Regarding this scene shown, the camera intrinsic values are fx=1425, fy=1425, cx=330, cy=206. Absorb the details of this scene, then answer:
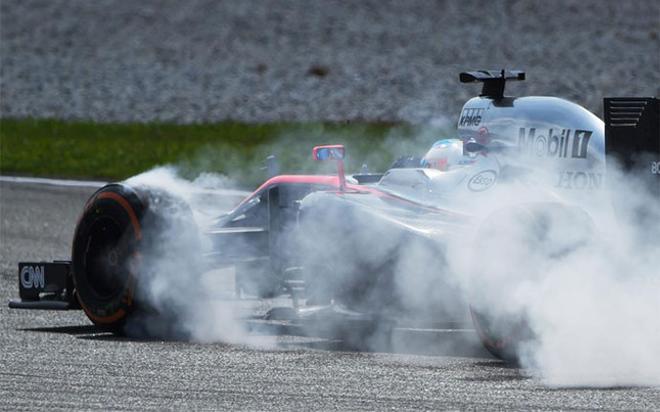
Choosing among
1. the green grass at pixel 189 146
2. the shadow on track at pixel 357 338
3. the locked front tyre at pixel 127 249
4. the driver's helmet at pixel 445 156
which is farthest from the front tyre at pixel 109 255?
the green grass at pixel 189 146

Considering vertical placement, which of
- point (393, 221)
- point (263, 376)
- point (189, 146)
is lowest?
point (263, 376)

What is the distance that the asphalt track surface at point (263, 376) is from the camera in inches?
280

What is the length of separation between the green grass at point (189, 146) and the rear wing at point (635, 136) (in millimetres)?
10831

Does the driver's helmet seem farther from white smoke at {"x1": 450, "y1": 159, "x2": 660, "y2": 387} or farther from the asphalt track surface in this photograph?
white smoke at {"x1": 450, "y1": 159, "x2": 660, "y2": 387}

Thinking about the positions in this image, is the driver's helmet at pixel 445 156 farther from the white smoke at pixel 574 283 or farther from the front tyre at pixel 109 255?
the front tyre at pixel 109 255

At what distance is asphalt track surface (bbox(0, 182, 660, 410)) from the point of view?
711 cm

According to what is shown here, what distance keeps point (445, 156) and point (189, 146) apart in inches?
566

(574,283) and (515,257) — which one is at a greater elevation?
(515,257)

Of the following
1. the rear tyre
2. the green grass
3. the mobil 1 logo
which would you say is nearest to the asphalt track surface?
the rear tyre

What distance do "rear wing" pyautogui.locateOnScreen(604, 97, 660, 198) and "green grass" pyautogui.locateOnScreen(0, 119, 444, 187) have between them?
1083cm

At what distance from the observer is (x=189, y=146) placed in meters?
24.0

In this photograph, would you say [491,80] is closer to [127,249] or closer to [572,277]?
[572,277]

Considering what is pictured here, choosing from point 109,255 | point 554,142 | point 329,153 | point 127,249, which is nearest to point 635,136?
point 554,142

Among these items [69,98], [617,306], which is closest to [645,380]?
[617,306]
